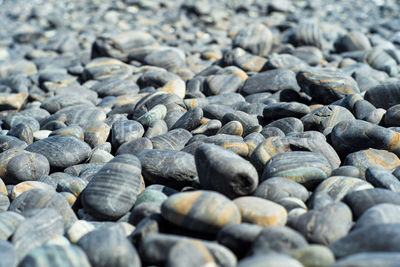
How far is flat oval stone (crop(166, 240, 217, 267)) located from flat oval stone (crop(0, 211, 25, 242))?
96cm

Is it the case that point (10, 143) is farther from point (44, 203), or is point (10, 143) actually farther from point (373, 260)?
point (373, 260)

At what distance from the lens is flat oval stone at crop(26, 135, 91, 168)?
344 centimetres

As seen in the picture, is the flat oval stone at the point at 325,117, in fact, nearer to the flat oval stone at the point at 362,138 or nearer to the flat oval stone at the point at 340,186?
the flat oval stone at the point at 362,138

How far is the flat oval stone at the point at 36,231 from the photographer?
217 cm

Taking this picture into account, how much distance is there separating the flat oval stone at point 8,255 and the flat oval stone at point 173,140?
1.53 metres

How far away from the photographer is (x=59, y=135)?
11.9 ft

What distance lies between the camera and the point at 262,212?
226cm

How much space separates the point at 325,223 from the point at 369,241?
0.28m

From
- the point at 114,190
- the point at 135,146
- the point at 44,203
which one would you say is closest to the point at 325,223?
the point at 114,190

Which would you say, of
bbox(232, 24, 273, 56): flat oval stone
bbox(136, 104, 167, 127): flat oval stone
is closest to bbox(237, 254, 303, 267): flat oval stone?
bbox(136, 104, 167, 127): flat oval stone

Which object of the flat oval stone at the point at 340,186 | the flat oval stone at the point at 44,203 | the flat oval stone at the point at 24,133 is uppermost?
the flat oval stone at the point at 340,186

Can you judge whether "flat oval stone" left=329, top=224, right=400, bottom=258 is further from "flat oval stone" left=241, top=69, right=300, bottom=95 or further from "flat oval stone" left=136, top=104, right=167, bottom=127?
"flat oval stone" left=241, top=69, right=300, bottom=95

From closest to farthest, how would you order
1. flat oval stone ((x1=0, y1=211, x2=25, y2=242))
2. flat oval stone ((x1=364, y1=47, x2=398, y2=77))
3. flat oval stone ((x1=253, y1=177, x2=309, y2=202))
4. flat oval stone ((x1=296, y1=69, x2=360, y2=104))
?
1. flat oval stone ((x1=0, y1=211, x2=25, y2=242))
2. flat oval stone ((x1=253, y1=177, x2=309, y2=202))
3. flat oval stone ((x1=296, y1=69, x2=360, y2=104))
4. flat oval stone ((x1=364, y1=47, x2=398, y2=77))

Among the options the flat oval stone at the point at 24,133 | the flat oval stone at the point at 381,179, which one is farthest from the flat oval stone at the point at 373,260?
the flat oval stone at the point at 24,133
